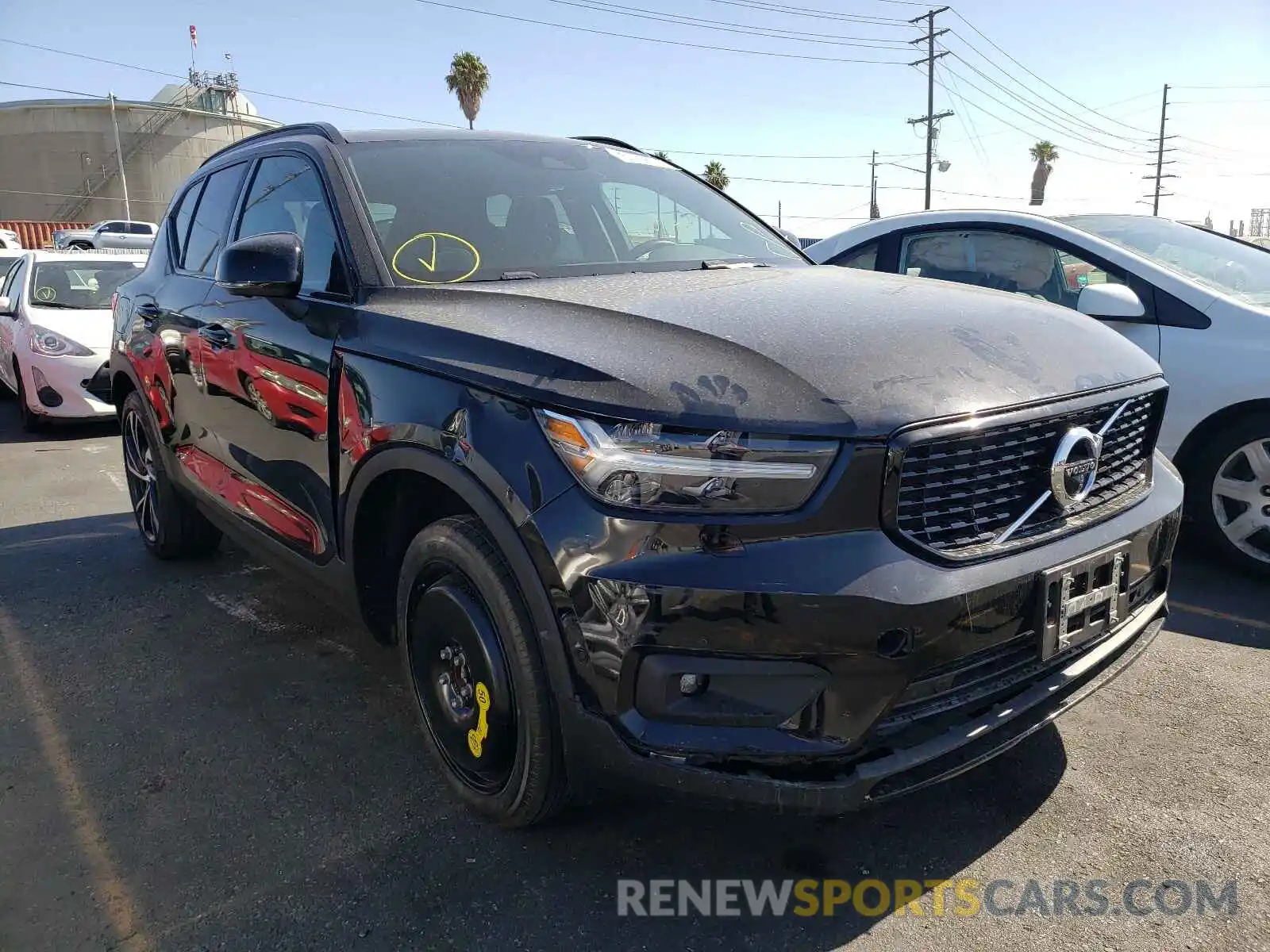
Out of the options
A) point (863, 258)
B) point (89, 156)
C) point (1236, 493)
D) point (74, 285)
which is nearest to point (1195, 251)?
point (1236, 493)

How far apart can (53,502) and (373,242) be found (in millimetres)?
4443

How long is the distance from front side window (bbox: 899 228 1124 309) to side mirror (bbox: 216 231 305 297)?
2886mm

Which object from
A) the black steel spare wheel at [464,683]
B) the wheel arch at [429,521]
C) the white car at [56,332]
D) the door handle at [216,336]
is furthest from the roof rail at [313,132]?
the white car at [56,332]

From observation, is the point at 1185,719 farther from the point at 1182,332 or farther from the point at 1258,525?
the point at 1182,332

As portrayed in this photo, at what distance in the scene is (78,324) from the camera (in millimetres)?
8125

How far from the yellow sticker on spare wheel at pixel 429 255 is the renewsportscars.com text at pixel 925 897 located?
68.4 inches

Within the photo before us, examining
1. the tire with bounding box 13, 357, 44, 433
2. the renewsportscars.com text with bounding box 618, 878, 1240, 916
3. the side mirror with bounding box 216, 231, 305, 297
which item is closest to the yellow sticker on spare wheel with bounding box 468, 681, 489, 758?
the renewsportscars.com text with bounding box 618, 878, 1240, 916

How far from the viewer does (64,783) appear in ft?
8.86

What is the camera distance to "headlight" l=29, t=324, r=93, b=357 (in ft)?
25.7

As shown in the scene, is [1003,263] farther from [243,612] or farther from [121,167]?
[121,167]

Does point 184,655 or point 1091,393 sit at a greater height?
point 1091,393

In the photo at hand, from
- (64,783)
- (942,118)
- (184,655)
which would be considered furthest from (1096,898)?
(942,118)

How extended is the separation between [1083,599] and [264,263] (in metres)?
2.36

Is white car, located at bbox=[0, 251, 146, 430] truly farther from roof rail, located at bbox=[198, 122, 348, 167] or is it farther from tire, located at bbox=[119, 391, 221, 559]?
roof rail, located at bbox=[198, 122, 348, 167]
